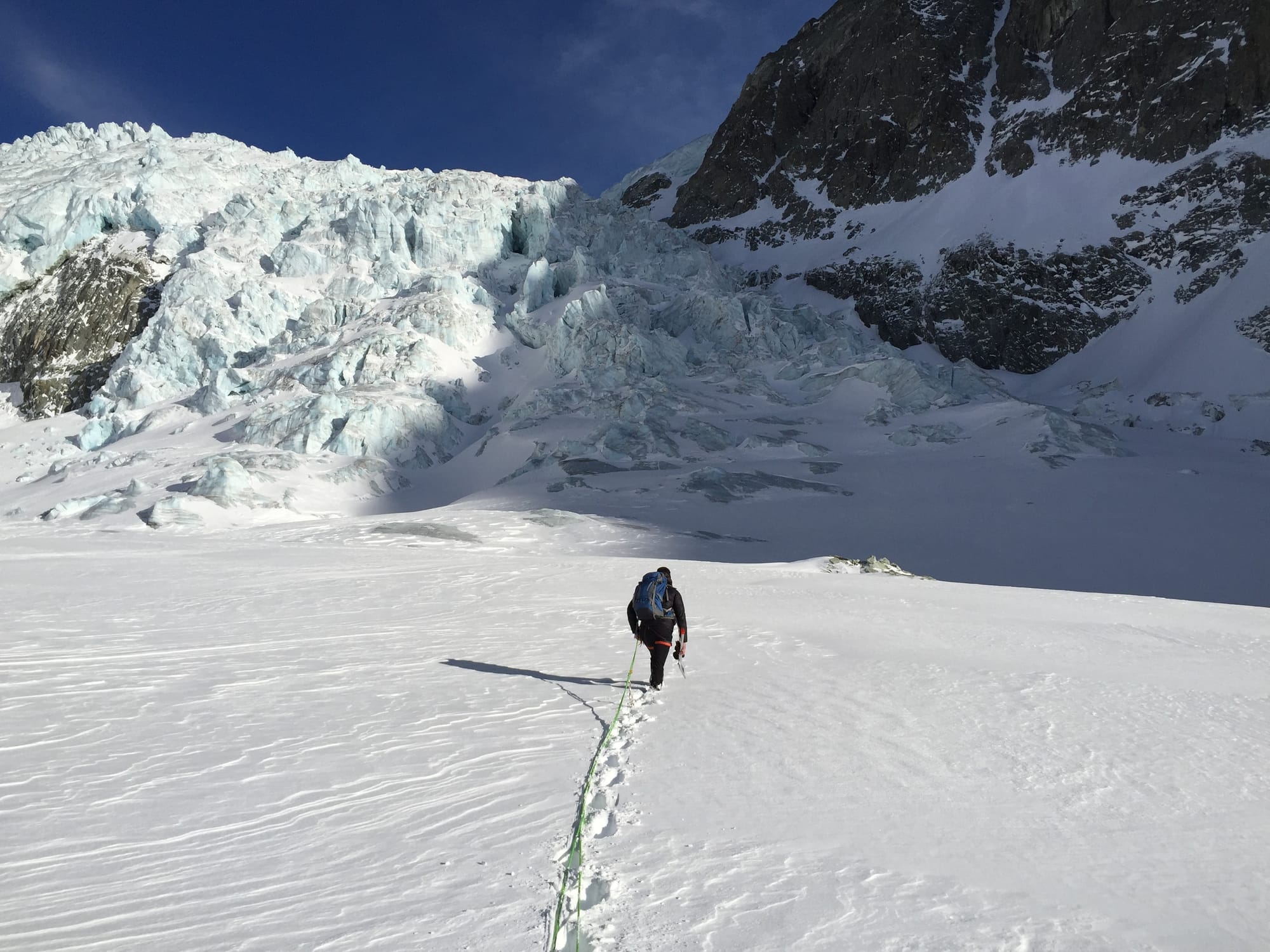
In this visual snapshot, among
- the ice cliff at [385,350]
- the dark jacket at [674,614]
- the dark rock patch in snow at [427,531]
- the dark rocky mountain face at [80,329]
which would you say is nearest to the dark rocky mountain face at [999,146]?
the ice cliff at [385,350]

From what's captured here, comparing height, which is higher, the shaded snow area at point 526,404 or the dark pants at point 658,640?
the shaded snow area at point 526,404

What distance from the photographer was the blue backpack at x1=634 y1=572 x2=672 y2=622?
7.59m

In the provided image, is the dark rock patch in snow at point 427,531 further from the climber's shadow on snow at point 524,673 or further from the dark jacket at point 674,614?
the dark jacket at point 674,614

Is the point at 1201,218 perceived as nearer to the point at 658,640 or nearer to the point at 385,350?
the point at 385,350

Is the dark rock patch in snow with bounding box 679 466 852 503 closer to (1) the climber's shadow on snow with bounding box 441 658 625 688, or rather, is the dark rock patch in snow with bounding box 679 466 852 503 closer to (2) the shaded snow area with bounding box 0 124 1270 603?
(2) the shaded snow area with bounding box 0 124 1270 603

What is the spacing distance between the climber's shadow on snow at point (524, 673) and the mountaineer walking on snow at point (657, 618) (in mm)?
552

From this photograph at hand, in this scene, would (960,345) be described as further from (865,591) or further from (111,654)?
(111,654)

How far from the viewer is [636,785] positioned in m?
4.96

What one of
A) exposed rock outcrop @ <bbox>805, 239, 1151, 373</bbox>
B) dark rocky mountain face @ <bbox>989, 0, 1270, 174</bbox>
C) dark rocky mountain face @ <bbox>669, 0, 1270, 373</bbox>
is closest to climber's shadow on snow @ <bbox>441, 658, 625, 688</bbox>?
exposed rock outcrop @ <bbox>805, 239, 1151, 373</bbox>

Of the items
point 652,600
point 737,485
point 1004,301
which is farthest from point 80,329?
point 1004,301

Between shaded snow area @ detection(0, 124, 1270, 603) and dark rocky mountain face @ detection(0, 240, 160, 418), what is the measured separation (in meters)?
1.05

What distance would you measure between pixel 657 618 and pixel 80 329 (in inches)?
2559

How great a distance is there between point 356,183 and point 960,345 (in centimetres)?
5333

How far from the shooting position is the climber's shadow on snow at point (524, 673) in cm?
793
